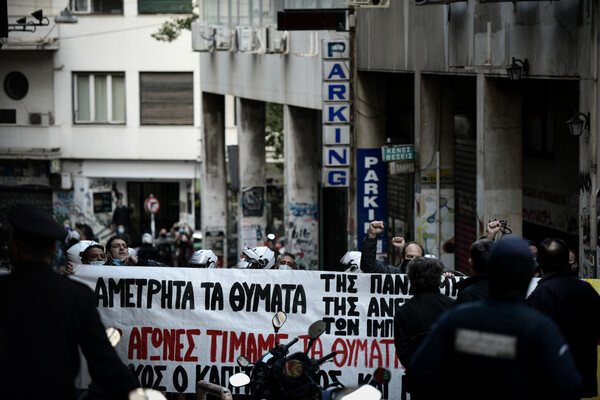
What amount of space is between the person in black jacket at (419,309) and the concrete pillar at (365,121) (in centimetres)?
1555

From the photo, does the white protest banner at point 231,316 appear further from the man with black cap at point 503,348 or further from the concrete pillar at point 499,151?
the concrete pillar at point 499,151

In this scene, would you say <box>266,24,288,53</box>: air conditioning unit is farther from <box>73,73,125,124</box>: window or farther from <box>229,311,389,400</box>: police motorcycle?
<box>229,311,389,400</box>: police motorcycle

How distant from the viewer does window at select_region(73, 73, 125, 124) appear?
147ft

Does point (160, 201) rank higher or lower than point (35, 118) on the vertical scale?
lower

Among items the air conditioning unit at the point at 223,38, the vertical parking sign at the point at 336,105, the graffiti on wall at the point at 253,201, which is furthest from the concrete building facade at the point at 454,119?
the graffiti on wall at the point at 253,201

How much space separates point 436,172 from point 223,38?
12.9m

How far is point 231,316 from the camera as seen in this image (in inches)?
412

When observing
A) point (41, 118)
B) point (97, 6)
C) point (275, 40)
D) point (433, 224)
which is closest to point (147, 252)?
point (275, 40)

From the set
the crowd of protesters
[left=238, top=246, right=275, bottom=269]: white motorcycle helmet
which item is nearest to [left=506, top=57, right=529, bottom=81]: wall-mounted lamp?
[left=238, top=246, right=275, bottom=269]: white motorcycle helmet

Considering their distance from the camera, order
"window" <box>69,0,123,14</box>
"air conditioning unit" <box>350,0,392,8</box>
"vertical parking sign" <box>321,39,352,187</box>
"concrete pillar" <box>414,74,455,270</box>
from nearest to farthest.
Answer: "concrete pillar" <box>414,74,455,270</box>
"air conditioning unit" <box>350,0,392,8</box>
"vertical parking sign" <box>321,39,352,187</box>
"window" <box>69,0,123,14</box>

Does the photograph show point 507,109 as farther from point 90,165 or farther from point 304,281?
point 90,165

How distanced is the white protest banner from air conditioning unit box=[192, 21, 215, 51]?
76.5ft

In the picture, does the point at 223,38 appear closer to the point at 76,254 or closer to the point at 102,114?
the point at 102,114

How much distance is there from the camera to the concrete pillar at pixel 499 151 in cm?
1695
